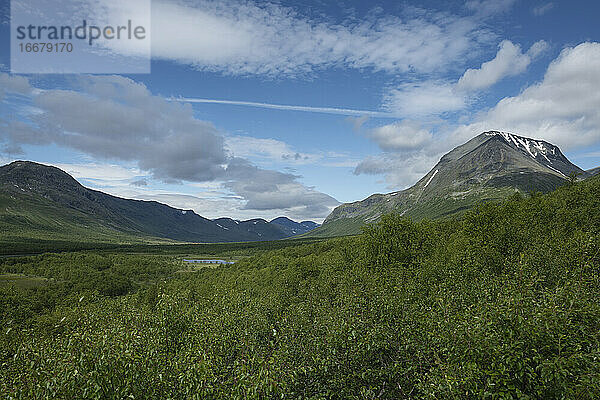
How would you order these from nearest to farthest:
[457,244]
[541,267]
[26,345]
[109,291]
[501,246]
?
[26,345] → [541,267] → [501,246] → [457,244] → [109,291]

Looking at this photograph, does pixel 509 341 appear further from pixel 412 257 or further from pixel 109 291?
pixel 109 291

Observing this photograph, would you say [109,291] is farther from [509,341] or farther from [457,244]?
[509,341]

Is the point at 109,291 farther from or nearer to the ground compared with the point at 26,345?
nearer to the ground

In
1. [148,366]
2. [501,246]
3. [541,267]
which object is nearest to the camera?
[148,366]

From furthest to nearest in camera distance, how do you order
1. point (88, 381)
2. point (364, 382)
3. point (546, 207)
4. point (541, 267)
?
point (546, 207) → point (541, 267) → point (364, 382) → point (88, 381)

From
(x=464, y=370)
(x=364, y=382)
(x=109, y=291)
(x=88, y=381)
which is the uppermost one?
(x=88, y=381)

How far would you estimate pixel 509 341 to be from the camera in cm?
1466

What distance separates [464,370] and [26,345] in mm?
22382

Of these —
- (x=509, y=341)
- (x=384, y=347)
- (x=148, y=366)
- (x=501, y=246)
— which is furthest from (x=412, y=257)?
(x=148, y=366)

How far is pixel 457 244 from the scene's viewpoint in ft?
198

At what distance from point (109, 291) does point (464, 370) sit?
20031cm

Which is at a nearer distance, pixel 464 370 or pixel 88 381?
pixel 88 381

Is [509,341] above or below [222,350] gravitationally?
above

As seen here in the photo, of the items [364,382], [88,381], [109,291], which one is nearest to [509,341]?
[364,382]
